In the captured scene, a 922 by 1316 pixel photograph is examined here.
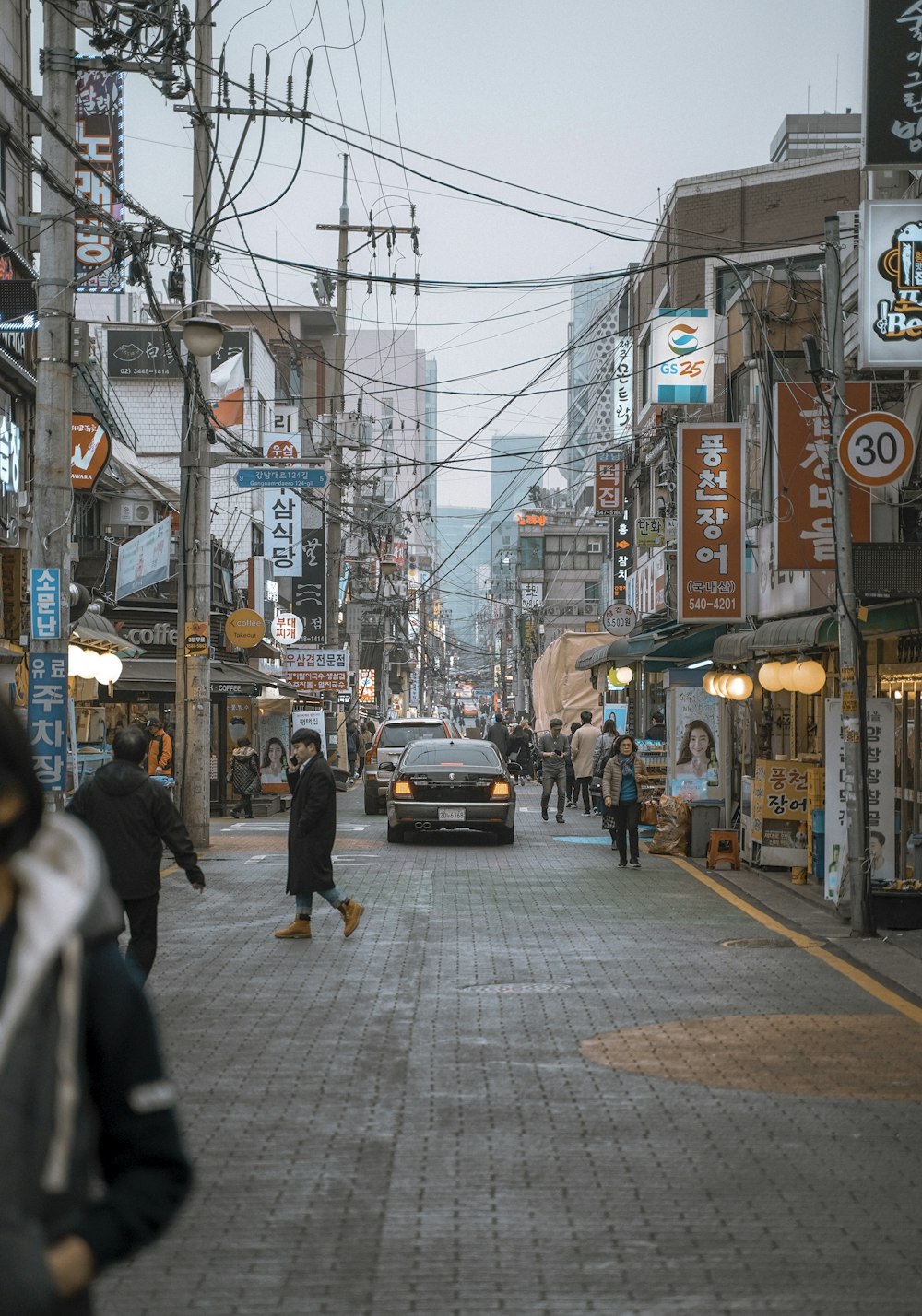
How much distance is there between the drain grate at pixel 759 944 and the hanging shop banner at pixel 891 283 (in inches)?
196

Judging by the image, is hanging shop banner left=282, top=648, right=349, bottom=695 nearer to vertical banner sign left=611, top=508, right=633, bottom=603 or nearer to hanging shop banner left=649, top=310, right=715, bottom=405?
vertical banner sign left=611, top=508, right=633, bottom=603

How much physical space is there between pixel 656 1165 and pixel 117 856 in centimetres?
415

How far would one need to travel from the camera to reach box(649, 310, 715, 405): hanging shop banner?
31578mm

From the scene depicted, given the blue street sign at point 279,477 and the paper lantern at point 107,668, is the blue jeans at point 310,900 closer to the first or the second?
the paper lantern at point 107,668

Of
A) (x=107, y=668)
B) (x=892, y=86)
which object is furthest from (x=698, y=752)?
(x=892, y=86)

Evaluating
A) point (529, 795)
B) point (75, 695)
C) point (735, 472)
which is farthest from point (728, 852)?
point (529, 795)

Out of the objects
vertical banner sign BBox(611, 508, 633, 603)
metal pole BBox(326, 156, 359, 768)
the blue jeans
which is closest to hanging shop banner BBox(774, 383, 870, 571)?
the blue jeans

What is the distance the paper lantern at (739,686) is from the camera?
2231cm

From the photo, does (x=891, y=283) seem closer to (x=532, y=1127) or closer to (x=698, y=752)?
(x=532, y=1127)

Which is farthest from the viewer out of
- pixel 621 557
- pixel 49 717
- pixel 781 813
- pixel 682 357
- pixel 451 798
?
pixel 621 557

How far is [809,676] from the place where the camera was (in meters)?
18.6

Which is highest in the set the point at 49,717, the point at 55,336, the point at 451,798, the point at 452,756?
the point at 55,336

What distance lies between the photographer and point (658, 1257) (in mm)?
5691

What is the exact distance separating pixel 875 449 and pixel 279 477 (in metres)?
10.3
